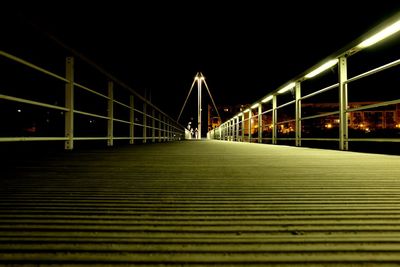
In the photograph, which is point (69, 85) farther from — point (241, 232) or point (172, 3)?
point (172, 3)

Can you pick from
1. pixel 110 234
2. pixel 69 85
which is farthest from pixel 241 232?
pixel 69 85

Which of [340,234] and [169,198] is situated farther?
[169,198]

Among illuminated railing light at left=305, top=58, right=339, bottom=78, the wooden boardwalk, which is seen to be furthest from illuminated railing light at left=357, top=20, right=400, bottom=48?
the wooden boardwalk

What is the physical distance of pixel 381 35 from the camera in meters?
2.49

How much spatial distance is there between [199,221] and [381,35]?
2.60 metres

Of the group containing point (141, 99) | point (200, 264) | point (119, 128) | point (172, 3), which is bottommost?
point (200, 264)

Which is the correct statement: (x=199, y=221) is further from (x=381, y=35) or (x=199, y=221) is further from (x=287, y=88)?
(x=287, y=88)

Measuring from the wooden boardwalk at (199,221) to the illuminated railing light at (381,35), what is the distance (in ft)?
5.31

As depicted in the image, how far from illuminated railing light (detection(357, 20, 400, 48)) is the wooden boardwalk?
1617mm

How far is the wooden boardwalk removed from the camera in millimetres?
556

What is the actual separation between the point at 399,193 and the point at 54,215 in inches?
46.1

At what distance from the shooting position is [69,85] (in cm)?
279

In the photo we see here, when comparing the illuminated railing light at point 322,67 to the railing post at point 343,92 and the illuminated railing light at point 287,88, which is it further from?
the illuminated railing light at point 287,88

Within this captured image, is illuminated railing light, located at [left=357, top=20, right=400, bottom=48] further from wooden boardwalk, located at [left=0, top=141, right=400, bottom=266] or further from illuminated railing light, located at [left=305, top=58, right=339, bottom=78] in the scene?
wooden boardwalk, located at [left=0, top=141, right=400, bottom=266]
